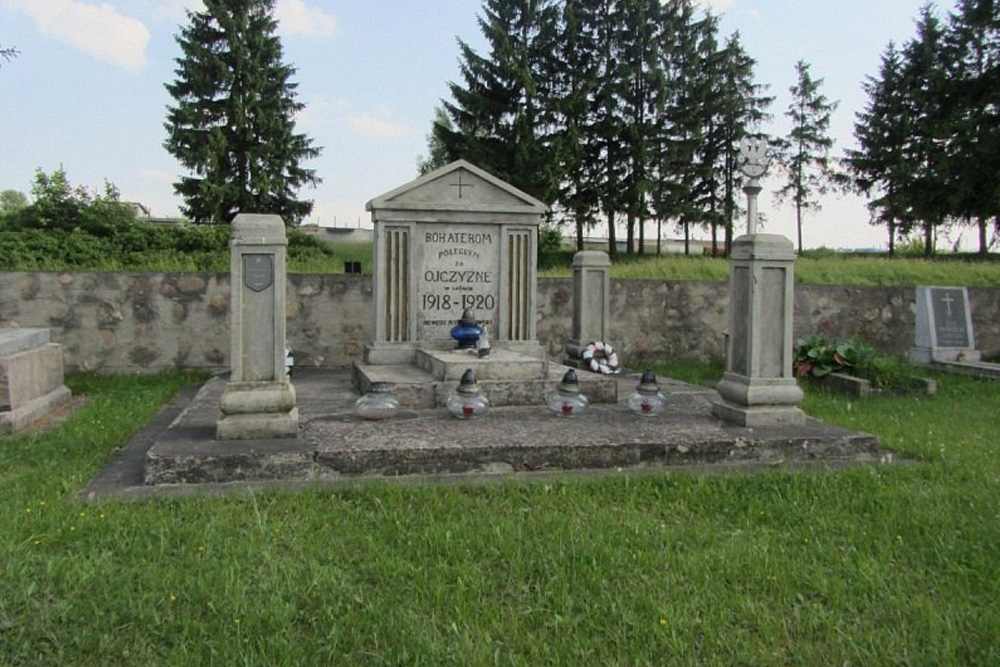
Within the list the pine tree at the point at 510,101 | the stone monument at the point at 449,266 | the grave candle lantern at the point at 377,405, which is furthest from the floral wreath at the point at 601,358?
the pine tree at the point at 510,101

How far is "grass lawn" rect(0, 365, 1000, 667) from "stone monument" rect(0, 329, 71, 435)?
1.78m

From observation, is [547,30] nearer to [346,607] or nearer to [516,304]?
[516,304]

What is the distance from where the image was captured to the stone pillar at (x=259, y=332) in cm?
455

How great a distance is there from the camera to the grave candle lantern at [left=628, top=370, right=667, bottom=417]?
538cm

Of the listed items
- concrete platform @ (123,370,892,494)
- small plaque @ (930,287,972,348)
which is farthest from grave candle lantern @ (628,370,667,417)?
small plaque @ (930,287,972,348)

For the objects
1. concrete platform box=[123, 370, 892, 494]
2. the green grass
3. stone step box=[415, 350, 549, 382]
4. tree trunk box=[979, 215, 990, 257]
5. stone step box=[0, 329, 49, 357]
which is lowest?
concrete platform box=[123, 370, 892, 494]

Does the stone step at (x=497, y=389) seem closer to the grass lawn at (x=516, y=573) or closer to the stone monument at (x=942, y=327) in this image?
the grass lawn at (x=516, y=573)

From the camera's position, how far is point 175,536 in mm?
3256

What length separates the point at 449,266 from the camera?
24.1 feet

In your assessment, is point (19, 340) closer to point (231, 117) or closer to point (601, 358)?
point (601, 358)

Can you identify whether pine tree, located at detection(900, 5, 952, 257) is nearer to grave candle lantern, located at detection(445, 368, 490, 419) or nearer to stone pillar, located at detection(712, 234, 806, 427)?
stone pillar, located at detection(712, 234, 806, 427)

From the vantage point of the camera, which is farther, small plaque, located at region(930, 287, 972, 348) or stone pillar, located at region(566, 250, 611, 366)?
small plaque, located at region(930, 287, 972, 348)

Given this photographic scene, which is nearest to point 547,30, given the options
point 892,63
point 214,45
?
point 214,45

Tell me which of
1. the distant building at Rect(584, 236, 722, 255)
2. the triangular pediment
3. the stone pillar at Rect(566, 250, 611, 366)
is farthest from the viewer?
the distant building at Rect(584, 236, 722, 255)
